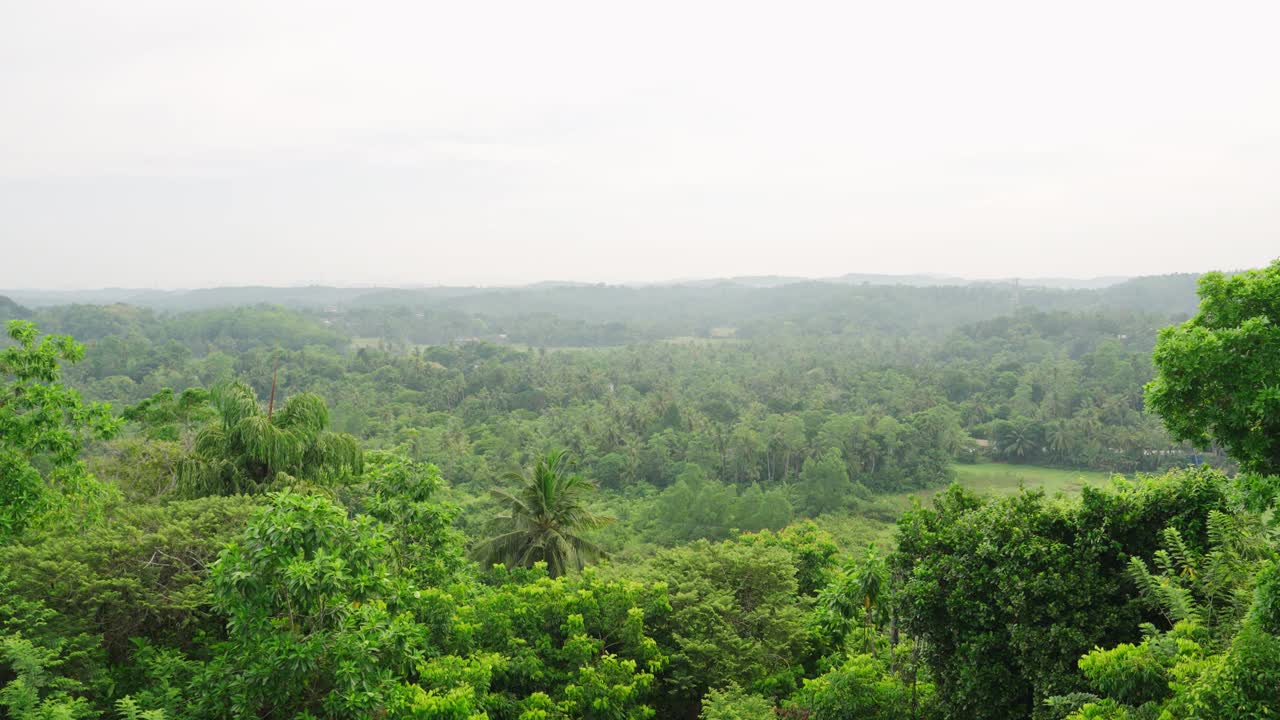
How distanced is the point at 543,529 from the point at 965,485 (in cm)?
4078

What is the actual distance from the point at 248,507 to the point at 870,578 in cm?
912

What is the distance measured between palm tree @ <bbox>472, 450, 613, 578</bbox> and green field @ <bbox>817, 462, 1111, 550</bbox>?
1851 cm

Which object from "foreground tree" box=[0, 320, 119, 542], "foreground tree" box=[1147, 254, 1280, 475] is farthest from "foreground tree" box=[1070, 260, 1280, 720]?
"foreground tree" box=[0, 320, 119, 542]

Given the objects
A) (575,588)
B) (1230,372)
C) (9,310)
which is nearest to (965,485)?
(575,588)

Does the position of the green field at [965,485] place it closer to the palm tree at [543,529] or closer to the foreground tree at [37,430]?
the palm tree at [543,529]

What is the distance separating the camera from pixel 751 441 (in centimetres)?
5053

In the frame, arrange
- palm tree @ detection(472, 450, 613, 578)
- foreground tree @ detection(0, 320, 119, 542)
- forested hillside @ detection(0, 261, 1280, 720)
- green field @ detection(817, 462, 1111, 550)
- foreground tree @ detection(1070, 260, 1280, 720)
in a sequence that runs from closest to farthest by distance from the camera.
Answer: foreground tree @ detection(1070, 260, 1280, 720), forested hillside @ detection(0, 261, 1280, 720), foreground tree @ detection(0, 320, 119, 542), palm tree @ detection(472, 450, 613, 578), green field @ detection(817, 462, 1111, 550)

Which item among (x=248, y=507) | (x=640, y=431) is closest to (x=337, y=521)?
(x=248, y=507)

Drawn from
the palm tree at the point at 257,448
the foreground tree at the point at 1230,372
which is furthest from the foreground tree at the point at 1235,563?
the palm tree at the point at 257,448

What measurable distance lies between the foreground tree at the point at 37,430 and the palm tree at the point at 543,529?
8165 millimetres

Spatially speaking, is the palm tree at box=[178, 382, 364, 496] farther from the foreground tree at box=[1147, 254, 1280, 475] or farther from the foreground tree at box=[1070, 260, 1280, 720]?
the foreground tree at box=[1147, 254, 1280, 475]

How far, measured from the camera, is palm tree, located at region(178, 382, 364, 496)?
13930 millimetres

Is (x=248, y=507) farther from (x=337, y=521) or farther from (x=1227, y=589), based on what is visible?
(x=1227, y=589)

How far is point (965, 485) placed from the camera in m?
49.7
